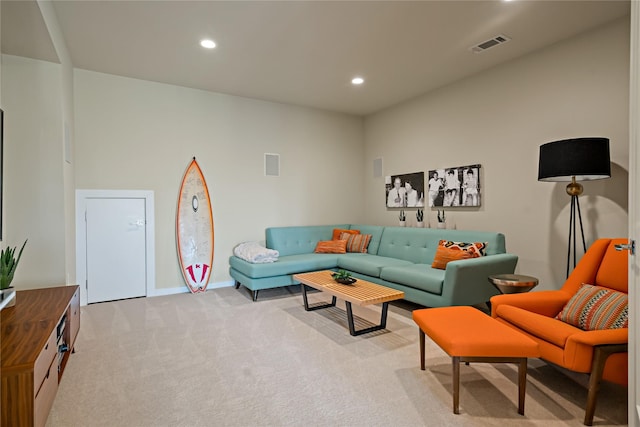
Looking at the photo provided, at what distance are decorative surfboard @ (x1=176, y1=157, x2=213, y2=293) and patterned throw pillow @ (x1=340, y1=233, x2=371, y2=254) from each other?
2.04m

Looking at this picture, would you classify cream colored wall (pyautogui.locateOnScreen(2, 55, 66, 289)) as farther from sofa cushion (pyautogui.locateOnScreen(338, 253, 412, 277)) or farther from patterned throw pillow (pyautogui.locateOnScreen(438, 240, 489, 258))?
patterned throw pillow (pyautogui.locateOnScreen(438, 240, 489, 258))

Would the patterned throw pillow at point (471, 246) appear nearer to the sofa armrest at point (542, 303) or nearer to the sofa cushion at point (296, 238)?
the sofa armrest at point (542, 303)

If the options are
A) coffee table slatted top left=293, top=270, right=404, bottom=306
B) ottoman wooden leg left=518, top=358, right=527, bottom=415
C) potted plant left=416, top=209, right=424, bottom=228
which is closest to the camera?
ottoman wooden leg left=518, top=358, right=527, bottom=415

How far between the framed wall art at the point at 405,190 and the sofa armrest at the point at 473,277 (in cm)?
169

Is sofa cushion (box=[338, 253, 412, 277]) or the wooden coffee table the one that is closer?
the wooden coffee table

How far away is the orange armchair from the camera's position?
177 cm

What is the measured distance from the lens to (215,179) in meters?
4.82

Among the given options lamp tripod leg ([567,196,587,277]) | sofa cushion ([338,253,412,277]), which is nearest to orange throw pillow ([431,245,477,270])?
sofa cushion ([338,253,412,277])

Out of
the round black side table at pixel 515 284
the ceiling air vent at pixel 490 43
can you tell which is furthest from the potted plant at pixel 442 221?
the ceiling air vent at pixel 490 43

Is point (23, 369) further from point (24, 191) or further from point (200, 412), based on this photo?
point (24, 191)

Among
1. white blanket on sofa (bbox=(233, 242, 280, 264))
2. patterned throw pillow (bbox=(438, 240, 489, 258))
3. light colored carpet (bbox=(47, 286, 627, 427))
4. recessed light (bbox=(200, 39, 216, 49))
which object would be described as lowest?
light colored carpet (bbox=(47, 286, 627, 427))

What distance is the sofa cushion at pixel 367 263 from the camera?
13.4 ft

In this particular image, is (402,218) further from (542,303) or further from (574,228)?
(542,303)

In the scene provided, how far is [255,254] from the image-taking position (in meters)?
4.32
